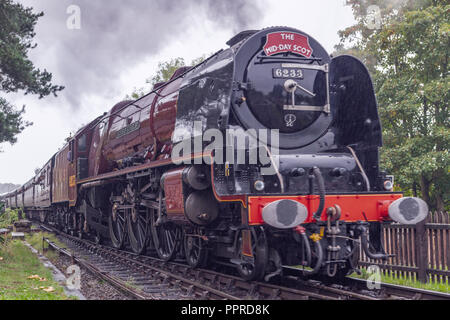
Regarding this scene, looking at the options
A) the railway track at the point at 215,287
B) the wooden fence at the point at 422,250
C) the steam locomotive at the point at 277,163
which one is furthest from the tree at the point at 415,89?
the railway track at the point at 215,287

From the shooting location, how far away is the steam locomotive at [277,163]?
18.8 ft

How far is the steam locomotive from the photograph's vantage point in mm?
5734

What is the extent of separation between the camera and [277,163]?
240 inches

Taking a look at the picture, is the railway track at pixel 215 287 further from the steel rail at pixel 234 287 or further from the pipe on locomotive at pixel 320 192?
the pipe on locomotive at pixel 320 192

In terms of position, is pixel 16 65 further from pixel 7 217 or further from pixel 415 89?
pixel 415 89

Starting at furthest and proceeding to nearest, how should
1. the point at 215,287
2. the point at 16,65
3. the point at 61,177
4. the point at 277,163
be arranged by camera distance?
the point at 61,177
the point at 16,65
the point at 215,287
the point at 277,163

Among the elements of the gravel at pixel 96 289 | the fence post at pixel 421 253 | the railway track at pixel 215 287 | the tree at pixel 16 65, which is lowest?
the gravel at pixel 96 289

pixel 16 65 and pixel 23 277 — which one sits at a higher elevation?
pixel 16 65

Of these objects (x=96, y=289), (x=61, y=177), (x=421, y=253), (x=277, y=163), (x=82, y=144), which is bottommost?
(x=96, y=289)

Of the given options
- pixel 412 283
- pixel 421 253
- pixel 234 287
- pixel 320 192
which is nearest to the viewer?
pixel 320 192

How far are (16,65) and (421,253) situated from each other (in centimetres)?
1095

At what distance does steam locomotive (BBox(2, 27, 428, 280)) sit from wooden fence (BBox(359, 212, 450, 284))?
58.1 inches

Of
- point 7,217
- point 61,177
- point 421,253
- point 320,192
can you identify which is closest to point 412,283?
point 421,253
